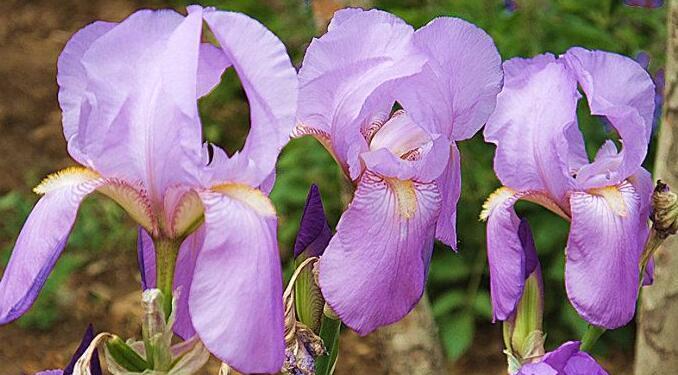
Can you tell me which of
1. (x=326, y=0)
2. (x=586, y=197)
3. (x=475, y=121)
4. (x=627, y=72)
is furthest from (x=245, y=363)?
(x=326, y=0)

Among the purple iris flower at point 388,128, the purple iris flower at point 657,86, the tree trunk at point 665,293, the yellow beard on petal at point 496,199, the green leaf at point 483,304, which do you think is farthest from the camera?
the green leaf at point 483,304

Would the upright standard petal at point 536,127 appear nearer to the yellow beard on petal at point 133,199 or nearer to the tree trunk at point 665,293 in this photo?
the yellow beard on petal at point 133,199

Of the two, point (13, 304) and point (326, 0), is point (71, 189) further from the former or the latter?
point (326, 0)

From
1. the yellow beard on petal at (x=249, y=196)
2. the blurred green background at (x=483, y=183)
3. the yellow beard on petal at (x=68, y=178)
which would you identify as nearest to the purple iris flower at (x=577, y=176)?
the yellow beard on petal at (x=249, y=196)

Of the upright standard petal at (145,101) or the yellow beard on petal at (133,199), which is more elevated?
the upright standard petal at (145,101)

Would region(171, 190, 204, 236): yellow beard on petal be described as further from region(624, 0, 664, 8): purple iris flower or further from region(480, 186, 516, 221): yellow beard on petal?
region(624, 0, 664, 8): purple iris flower

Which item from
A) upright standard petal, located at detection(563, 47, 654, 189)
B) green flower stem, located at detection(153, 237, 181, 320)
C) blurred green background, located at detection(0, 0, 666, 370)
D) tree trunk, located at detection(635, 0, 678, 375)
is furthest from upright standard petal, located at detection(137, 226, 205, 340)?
blurred green background, located at detection(0, 0, 666, 370)
